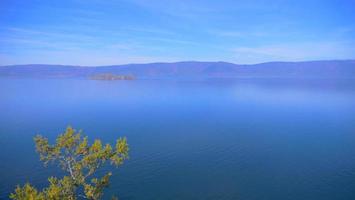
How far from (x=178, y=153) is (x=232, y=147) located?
838 cm

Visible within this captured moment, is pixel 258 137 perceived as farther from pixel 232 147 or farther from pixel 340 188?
pixel 340 188

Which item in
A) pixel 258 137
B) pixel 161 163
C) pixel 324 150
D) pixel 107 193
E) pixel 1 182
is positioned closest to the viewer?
pixel 107 193

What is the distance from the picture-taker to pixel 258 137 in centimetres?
4894

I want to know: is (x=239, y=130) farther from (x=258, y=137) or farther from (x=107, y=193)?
(x=107, y=193)

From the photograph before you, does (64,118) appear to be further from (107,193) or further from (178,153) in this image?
(107,193)

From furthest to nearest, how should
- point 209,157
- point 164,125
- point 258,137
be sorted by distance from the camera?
point 164,125 < point 258,137 < point 209,157

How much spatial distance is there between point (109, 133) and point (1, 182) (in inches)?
818

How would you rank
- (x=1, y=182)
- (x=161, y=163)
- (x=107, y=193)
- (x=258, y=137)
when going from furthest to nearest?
(x=258, y=137)
(x=161, y=163)
(x=1, y=182)
(x=107, y=193)

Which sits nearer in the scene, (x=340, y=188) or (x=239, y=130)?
(x=340, y=188)

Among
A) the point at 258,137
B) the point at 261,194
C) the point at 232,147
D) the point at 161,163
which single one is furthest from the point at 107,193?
the point at 258,137

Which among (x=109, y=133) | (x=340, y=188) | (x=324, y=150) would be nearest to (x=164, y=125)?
(x=109, y=133)

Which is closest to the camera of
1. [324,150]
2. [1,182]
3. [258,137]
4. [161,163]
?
[1,182]

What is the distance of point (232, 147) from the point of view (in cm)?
4322

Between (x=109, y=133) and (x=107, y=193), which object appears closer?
(x=107, y=193)
